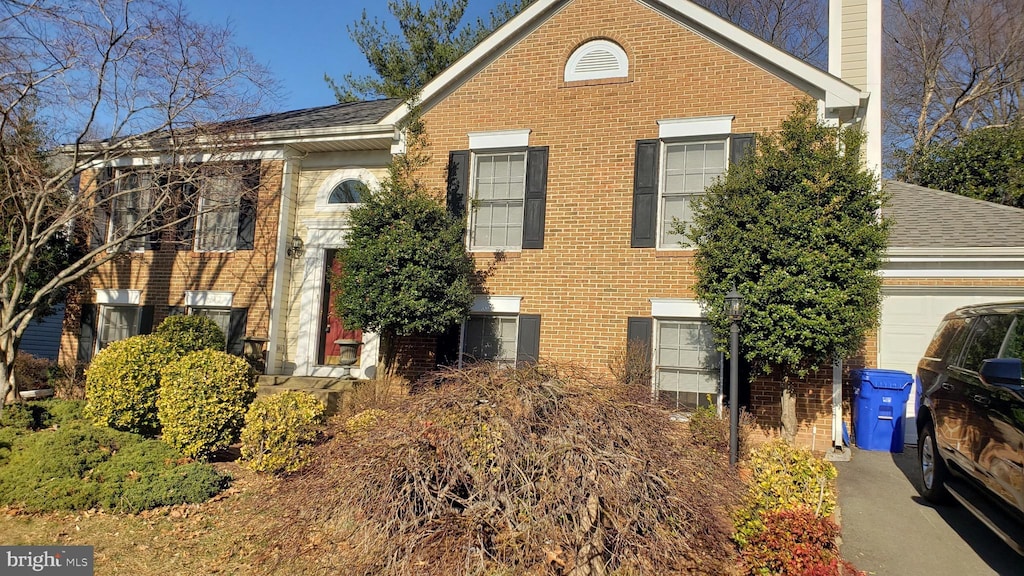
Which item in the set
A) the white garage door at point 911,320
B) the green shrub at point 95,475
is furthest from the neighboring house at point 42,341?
the white garage door at point 911,320

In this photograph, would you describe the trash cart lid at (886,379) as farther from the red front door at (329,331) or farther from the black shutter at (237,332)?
the black shutter at (237,332)

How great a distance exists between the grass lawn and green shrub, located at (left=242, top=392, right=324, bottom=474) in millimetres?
270

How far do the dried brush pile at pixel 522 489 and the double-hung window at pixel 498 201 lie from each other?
18.8ft

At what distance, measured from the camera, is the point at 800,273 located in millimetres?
7398

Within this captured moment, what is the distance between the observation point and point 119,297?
41.1 feet

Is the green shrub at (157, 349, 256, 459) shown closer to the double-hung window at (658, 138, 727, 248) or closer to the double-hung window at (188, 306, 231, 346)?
the double-hung window at (188, 306, 231, 346)

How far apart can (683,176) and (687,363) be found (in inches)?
114

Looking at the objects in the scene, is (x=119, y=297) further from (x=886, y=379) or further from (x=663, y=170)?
(x=886, y=379)

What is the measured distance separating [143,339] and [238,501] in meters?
3.40

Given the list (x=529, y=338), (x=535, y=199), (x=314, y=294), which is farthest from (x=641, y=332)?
(x=314, y=294)

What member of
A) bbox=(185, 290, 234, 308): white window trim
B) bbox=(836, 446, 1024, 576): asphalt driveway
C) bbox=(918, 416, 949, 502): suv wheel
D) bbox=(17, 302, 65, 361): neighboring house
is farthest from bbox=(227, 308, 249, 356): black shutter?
bbox=(918, 416, 949, 502): suv wheel

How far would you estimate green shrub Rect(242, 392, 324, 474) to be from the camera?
662 cm

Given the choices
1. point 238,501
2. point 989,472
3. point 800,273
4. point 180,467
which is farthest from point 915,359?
point 180,467

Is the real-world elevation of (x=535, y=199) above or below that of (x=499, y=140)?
below
